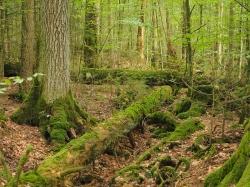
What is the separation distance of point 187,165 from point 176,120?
512 centimetres

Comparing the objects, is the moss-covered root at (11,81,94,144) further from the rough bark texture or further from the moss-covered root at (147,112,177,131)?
the moss-covered root at (147,112,177,131)

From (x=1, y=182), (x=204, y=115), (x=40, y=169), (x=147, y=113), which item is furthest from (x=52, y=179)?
(x=204, y=115)

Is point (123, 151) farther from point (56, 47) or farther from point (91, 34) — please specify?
point (91, 34)

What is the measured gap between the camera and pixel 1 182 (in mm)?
6395

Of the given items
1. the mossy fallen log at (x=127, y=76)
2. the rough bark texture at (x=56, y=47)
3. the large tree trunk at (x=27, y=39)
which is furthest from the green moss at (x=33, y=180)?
the mossy fallen log at (x=127, y=76)

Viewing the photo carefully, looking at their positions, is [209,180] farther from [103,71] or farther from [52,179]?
[103,71]

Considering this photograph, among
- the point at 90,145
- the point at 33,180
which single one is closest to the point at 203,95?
the point at 90,145

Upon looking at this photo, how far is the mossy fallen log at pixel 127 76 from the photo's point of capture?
16.6 metres

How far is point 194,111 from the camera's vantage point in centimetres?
1298

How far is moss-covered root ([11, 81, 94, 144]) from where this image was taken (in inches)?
408

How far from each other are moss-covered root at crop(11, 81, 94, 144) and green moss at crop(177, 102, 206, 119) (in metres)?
3.21

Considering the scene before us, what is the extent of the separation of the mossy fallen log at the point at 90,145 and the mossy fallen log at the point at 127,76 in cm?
370

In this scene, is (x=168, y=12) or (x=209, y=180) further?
(x=168, y=12)

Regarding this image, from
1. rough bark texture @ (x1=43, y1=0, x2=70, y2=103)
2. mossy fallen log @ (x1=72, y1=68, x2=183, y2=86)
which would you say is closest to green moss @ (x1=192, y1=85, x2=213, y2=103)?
mossy fallen log @ (x1=72, y1=68, x2=183, y2=86)
